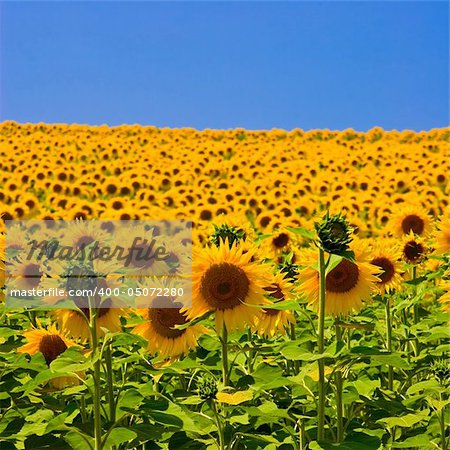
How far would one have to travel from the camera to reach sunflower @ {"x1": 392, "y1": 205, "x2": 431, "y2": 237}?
8.52 m

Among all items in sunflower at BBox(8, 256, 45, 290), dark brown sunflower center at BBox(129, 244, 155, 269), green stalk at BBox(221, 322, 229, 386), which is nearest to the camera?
green stalk at BBox(221, 322, 229, 386)

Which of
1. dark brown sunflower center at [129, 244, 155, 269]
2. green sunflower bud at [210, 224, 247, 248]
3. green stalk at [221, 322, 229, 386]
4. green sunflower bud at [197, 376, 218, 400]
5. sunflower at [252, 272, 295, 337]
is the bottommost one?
green sunflower bud at [197, 376, 218, 400]

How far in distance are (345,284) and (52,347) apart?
1792 mm

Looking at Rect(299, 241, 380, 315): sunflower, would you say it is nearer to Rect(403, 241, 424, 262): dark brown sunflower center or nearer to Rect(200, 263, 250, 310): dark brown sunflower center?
Rect(200, 263, 250, 310): dark brown sunflower center

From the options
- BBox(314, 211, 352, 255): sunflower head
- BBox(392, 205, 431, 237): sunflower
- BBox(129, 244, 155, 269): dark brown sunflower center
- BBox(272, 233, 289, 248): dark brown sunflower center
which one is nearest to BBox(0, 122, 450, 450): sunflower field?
BBox(314, 211, 352, 255): sunflower head

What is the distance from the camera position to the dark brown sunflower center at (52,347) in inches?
170

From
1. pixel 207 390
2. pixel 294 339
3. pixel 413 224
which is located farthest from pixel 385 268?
pixel 413 224

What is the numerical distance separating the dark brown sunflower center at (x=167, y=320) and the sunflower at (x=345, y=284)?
29.6 inches

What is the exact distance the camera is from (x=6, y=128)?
115ft

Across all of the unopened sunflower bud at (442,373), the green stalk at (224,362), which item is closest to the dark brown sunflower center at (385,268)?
the unopened sunflower bud at (442,373)

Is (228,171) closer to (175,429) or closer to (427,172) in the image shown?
(427,172)

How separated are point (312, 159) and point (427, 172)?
5819mm

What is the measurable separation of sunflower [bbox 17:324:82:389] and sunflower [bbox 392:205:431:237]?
17.2 feet

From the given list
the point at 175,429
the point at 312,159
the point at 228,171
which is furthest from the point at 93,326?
the point at 312,159
